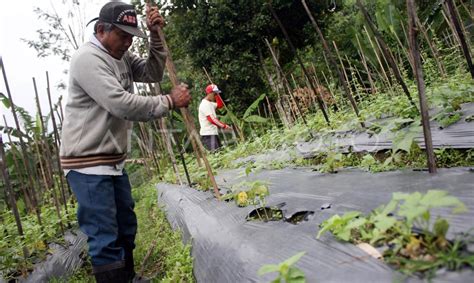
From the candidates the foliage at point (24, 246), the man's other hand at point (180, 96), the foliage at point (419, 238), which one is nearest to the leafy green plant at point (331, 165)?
the man's other hand at point (180, 96)

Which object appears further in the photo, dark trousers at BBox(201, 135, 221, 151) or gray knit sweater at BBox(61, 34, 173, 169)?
dark trousers at BBox(201, 135, 221, 151)

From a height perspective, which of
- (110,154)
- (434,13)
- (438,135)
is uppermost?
(434,13)

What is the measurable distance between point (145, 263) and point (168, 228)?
0.52 metres

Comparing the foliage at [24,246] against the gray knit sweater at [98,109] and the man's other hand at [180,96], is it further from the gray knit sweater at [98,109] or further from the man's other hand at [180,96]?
the man's other hand at [180,96]

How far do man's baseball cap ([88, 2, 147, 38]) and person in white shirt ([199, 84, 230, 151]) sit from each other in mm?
Answer: 4315

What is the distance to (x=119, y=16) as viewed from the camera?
195 cm

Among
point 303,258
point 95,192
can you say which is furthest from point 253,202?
point 95,192

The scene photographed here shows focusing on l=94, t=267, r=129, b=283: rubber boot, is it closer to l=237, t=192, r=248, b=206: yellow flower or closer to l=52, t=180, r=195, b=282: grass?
l=52, t=180, r=195, b=282: grass

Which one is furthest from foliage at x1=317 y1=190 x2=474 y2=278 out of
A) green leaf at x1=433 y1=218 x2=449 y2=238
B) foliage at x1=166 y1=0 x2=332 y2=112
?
foliage at x1=166 y1=0 x2=332 y2=112

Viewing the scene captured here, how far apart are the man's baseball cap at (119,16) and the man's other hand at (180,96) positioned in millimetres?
381

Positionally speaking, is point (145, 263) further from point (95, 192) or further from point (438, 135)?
point (438, 135)

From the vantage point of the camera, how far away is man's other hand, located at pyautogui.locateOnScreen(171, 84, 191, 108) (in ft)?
6.60

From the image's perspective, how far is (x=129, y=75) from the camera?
2311 mm

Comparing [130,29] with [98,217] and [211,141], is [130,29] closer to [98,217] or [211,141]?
[98,217]
